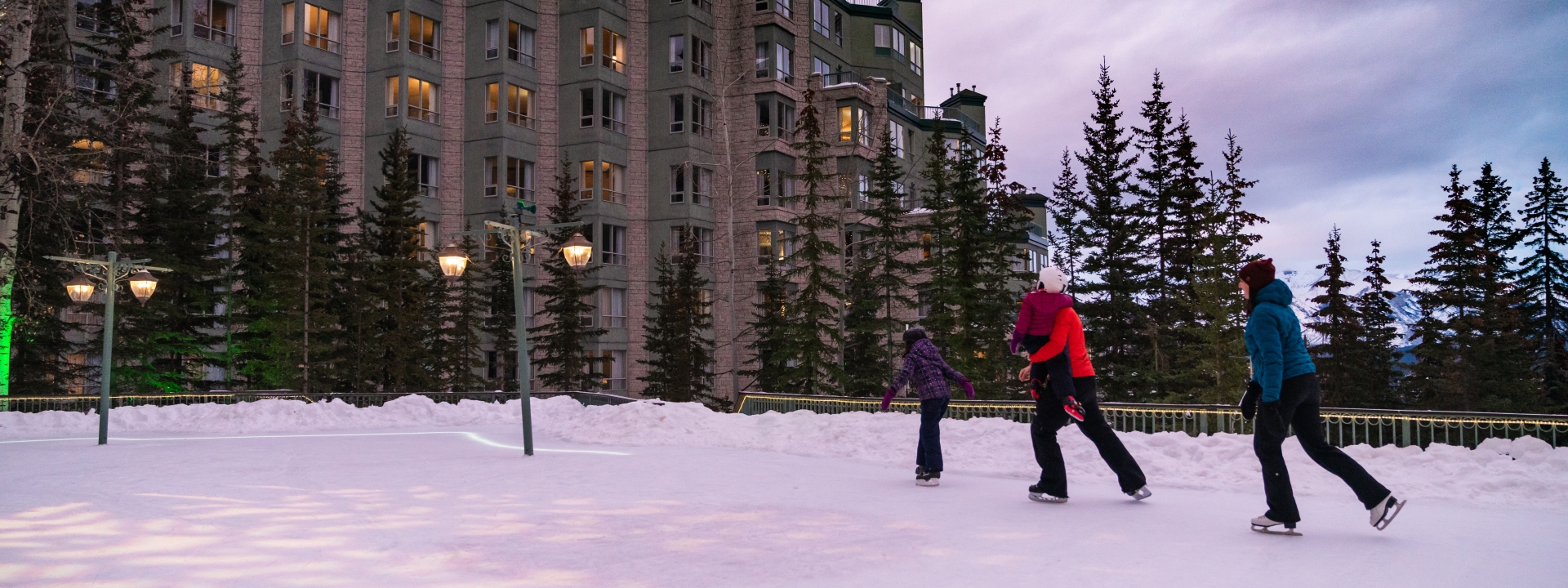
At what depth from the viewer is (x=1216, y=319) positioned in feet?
116

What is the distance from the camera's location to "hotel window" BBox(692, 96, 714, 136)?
152 feet

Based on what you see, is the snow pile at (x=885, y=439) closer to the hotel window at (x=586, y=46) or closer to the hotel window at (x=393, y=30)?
the hotel window at (x=393, y=30)

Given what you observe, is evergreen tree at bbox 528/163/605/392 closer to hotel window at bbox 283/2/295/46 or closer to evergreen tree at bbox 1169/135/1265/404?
hotel window at bbox 283/2/295/46

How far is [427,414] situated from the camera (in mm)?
23016

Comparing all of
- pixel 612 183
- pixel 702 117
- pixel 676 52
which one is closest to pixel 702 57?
pixel 676 52

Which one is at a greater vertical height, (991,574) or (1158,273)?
(1158,273)

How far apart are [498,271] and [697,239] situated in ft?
29.5

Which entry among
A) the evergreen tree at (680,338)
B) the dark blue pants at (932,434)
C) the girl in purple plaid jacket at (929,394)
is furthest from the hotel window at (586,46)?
the dark blue pants at (932,434)

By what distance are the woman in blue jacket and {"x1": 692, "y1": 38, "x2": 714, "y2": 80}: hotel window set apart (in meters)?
41.4

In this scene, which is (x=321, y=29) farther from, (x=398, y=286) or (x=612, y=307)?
(x=612, y=307)

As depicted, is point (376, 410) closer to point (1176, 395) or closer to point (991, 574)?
point (991, 574)

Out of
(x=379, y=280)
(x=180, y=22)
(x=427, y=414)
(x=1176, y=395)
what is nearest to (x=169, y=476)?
(x=427, y=414)

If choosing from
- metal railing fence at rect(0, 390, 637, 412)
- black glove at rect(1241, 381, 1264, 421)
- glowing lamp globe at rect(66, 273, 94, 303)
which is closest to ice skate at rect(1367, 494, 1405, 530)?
black glove at rect(1241, 381, 1264, 421)

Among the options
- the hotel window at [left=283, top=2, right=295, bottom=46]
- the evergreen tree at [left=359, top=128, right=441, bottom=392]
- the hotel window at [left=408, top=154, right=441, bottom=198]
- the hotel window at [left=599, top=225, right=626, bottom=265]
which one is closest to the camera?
the evergreen tree at [left=359, top=128, right=441, bottom=392]
